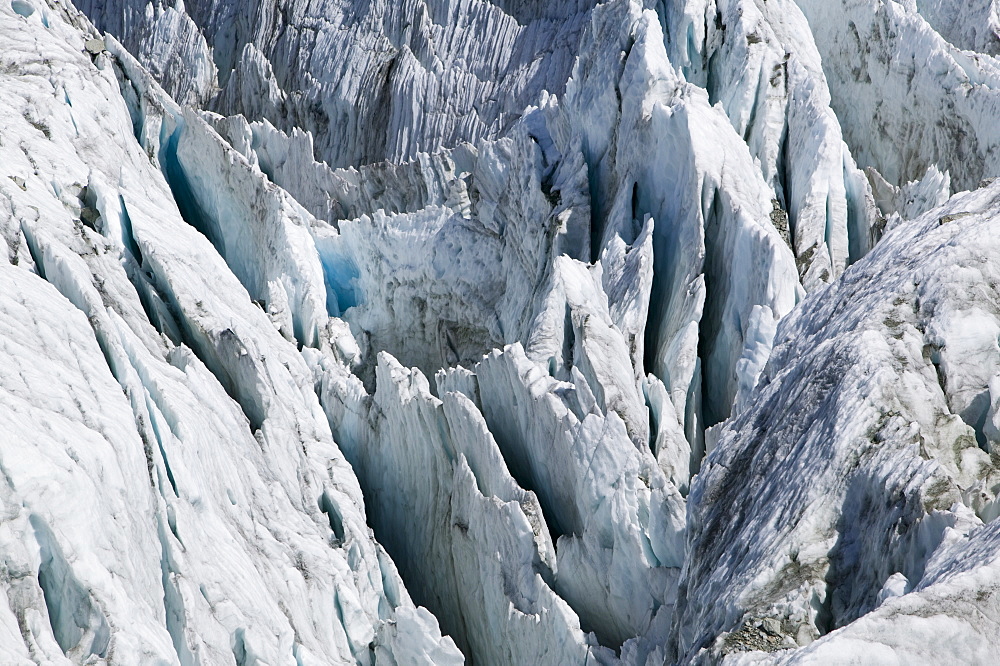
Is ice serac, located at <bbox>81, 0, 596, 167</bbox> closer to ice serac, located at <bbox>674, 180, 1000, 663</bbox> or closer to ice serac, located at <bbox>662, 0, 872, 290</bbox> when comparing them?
ice serac, located at <bbox>662, 0, 872, 290</bbox>

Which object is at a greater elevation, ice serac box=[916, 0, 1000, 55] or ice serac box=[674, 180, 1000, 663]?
ice serac box=[916, 0, 1000, 55]

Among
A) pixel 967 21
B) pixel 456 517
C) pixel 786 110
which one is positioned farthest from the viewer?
pixel 967 21

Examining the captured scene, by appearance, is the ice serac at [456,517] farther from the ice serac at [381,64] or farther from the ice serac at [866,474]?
the ice serac at [381,64]

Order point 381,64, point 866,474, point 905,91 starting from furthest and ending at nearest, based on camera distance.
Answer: point 381,64 → point 905,91 → point 866,474

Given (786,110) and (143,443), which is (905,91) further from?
(143,443)

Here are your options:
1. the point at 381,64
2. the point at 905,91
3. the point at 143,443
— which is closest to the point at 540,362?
the point at 143,443

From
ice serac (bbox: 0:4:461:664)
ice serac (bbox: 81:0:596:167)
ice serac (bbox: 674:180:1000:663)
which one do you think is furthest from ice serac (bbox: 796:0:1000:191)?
ice serac (bbox: 0:4:461:664)
